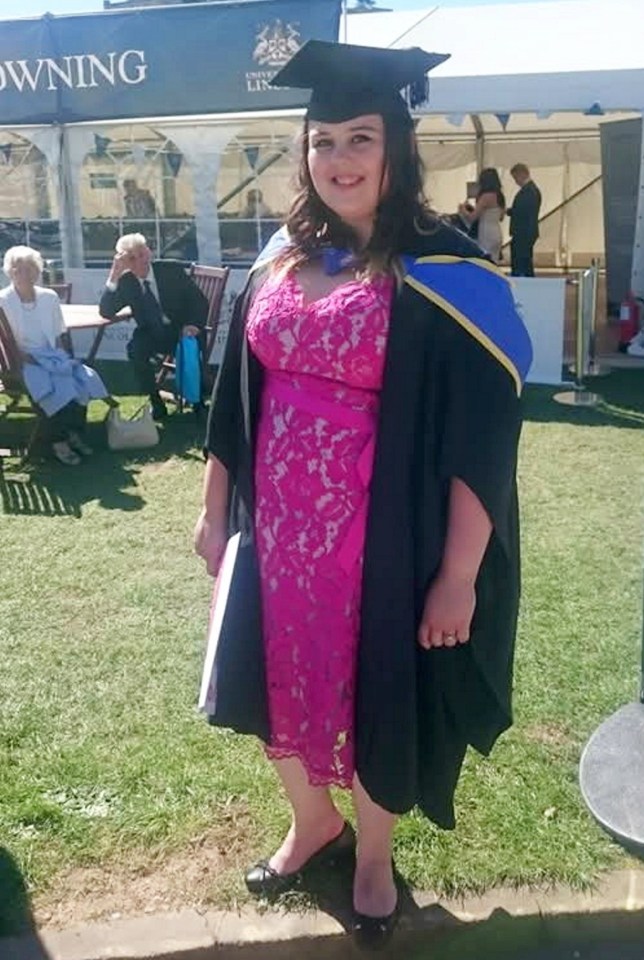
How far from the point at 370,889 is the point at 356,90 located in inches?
69.7

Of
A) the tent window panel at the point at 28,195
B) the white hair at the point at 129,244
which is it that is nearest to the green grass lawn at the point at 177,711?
the white hair at the point at 129,244

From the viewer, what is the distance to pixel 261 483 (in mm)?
2188

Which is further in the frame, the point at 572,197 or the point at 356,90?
the point at 572,197

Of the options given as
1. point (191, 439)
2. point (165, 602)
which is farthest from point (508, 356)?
point (191, 439)

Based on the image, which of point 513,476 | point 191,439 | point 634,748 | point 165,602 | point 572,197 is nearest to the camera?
point 513,476

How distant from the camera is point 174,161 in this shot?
11.2 metres

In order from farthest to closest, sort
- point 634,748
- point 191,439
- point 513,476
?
point 191,439 < point 634,748 < point 513,476

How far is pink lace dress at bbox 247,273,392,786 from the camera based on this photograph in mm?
1986

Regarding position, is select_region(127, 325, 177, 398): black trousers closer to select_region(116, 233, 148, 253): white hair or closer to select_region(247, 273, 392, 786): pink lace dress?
select_region(116, 233, 148, 253): white hair

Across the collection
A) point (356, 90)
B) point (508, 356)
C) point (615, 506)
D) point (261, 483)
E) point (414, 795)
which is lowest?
point (615, 506)

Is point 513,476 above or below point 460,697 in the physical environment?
Answer: above

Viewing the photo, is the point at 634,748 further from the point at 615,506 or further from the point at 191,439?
the point at 191,439

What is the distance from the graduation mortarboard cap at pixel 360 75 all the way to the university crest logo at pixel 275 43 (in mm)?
8219

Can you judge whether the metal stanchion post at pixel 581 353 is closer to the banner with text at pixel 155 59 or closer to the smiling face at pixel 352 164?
the banner with text at pixel 155 59
